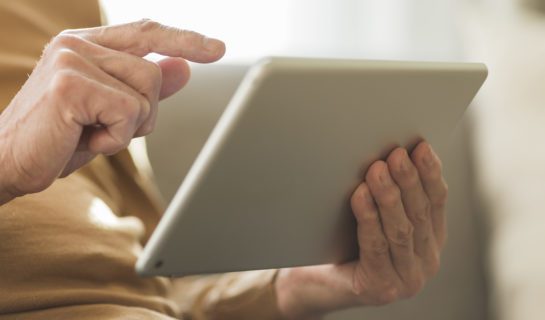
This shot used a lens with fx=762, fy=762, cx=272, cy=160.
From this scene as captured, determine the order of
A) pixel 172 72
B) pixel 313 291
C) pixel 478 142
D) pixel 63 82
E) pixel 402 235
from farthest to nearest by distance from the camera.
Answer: pixel 478 142, pixel 313 291, pixel 402 235, pixel 172 72, pixel 63 82

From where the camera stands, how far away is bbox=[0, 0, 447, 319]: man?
24.2 inches

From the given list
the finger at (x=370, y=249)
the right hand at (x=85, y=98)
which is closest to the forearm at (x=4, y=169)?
the right hand at (x=85, y=98)

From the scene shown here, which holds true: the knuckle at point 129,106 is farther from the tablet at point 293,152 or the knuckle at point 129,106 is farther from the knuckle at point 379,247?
the knuckle at point 379,247

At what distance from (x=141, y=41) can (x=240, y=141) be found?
0.15 m

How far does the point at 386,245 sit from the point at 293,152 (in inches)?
9.7

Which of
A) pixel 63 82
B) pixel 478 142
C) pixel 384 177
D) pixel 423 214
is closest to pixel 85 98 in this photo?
pixel 63 82

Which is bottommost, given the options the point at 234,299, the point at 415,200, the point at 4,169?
the point at 234,299

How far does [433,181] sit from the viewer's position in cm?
80

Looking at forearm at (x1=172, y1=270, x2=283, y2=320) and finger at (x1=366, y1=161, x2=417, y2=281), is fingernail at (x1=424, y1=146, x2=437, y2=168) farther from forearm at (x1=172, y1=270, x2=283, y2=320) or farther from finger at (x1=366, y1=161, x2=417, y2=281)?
forearm at (x1=172, y1=270, x2=283, y2=320)

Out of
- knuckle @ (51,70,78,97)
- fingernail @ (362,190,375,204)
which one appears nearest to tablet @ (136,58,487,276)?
fingernail @ (362,190,375,204)

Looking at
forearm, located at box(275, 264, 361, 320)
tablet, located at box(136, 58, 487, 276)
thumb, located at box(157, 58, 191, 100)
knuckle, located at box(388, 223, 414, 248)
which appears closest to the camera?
tablet, located at box(136, 58, 487, 276)

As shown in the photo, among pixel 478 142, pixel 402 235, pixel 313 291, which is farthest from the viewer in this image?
pixel 478 142

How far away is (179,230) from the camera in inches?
26.0

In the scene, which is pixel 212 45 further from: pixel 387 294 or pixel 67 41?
pixel 387 294
